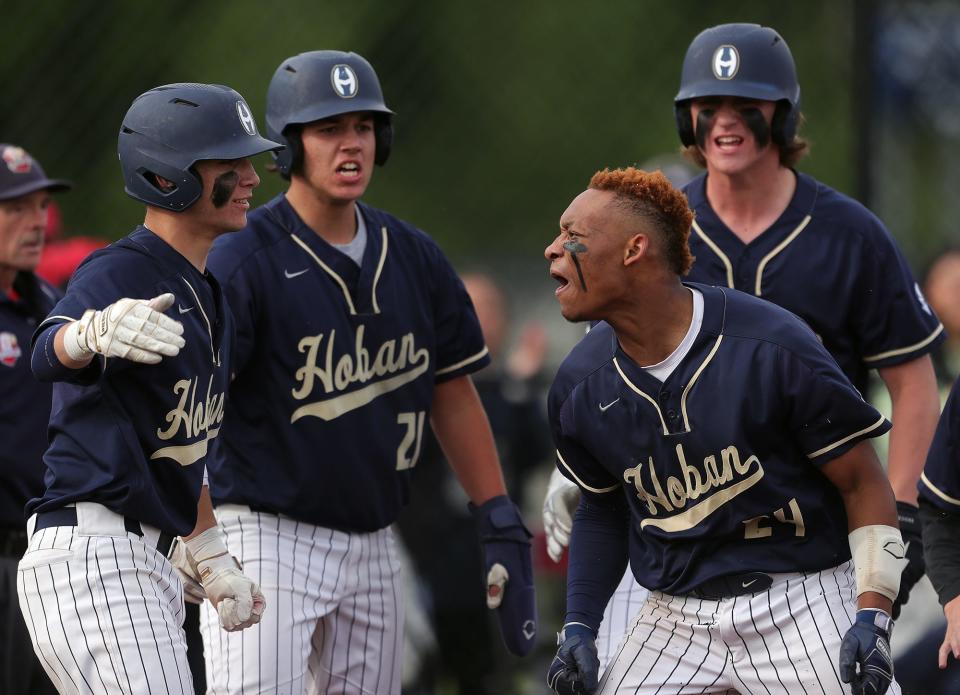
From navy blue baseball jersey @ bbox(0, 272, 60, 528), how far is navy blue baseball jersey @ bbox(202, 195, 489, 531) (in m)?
0.92

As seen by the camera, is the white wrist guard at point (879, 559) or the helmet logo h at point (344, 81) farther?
the helmet logo h at point (344, 81)

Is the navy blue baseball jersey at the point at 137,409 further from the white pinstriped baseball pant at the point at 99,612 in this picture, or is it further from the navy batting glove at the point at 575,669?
the navy batting glove at the point at 575,669

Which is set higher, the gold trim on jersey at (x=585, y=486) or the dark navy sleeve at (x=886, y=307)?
the dark navy sleeve at (x=886, y=307)

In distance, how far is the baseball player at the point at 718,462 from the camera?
3830mm

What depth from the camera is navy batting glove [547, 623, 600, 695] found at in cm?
404

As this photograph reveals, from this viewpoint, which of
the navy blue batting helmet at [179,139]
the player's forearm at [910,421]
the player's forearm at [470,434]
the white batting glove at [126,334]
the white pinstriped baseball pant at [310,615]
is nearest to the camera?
the white batting glove at [126,334]

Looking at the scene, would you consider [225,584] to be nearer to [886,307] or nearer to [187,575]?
[187,575]

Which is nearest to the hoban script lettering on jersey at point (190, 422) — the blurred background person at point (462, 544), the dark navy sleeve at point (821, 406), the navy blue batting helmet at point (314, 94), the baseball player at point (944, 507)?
the navy blue batting helmet at point (314, 94)

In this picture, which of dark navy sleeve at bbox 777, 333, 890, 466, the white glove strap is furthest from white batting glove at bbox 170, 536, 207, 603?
dark navy sleeve at bbox 777, 333, 890, 466

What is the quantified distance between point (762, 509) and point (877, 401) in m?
2.98

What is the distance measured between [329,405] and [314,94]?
0.90 m

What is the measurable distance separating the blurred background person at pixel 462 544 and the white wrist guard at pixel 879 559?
135 inches

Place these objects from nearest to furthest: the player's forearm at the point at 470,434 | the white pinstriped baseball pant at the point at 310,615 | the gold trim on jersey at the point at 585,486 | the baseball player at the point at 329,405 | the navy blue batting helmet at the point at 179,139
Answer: the navy blue batting helmet at the point at 179,139
the gold trim on jersey at the point at 585,486
the white pinstriped baseball pant at the point at 310,615
the baseball player at the point at 329,405
the player's forearm at the point at 470,434

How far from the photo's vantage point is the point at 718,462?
3900mm
